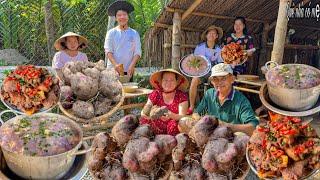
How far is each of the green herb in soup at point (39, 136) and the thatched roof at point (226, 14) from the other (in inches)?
168

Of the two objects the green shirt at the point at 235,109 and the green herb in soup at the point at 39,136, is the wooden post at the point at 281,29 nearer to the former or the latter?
the green shirt at the point at 235,109

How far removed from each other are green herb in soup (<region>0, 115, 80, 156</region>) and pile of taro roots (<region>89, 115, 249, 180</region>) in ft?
0.93

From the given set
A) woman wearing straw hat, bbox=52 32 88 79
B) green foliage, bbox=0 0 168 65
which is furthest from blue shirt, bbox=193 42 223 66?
green foliage, bbox=0 0 168 65

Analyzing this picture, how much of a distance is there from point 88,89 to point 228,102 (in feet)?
3.74

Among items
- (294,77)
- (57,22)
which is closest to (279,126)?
(294,77)

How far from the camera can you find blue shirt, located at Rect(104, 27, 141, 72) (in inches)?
208

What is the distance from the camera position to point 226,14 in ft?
22.3

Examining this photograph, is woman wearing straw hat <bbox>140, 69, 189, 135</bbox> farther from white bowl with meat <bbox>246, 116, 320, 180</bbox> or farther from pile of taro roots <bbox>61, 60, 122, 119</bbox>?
white bowl with meat <bbox>246, 116, 320, 180</bbox>

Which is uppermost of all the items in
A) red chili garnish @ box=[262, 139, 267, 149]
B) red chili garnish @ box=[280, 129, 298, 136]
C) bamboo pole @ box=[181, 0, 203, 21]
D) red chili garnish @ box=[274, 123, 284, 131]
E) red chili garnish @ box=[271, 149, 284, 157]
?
bamboo pole @ box=[181, 0, 203, 21]

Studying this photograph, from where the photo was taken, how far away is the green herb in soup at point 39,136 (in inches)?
67.8

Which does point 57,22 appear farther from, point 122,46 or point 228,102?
point 228,102

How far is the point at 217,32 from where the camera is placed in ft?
20.2

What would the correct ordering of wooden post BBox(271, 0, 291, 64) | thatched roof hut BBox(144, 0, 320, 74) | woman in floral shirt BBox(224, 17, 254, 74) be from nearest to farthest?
wooden post BBox(271, 0, 291, 64) < woman in floral shirt BBox(224, 17, 254, 74) < thatched roof hut BBox(144, 0, 320, 74)

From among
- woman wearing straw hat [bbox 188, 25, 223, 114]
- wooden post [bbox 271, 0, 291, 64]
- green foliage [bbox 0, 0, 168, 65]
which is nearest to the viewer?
wooden post [bbox 271, 0, 291, 64]
